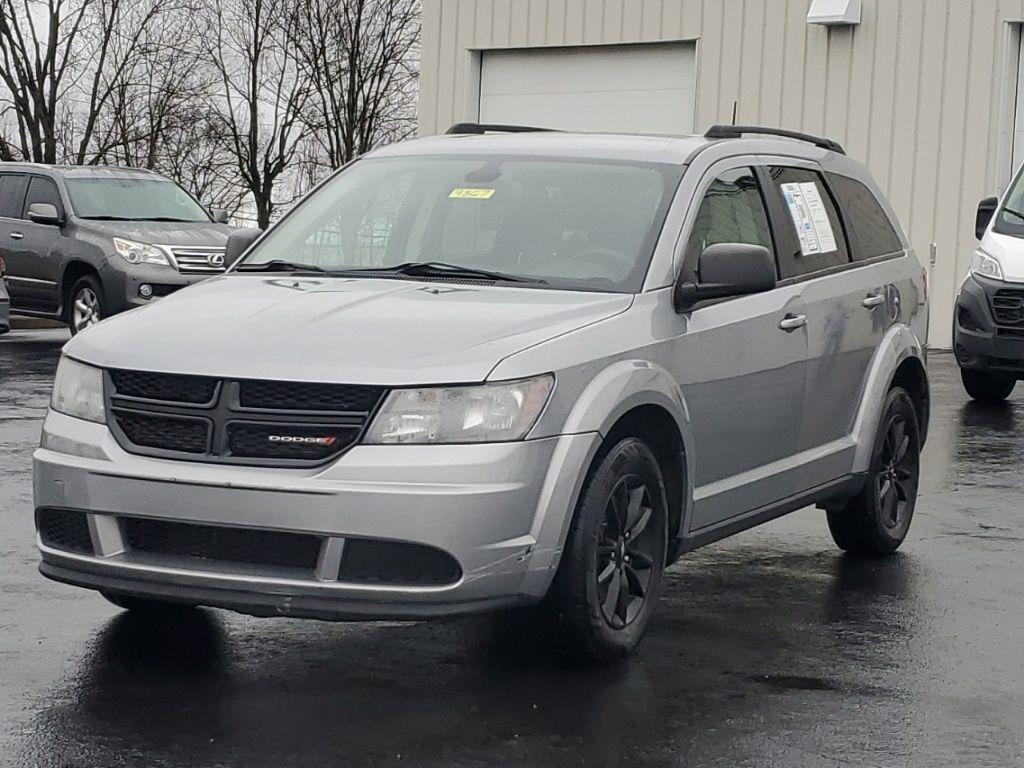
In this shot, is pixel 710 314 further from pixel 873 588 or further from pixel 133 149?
pixel 133 149

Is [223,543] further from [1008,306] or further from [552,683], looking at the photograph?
[1008,306]

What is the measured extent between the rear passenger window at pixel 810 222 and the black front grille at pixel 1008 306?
6.70 metres

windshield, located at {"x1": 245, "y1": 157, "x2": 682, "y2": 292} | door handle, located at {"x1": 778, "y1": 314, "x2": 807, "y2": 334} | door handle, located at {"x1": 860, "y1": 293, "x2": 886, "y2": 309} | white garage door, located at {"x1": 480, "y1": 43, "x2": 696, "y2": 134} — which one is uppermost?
white garage door, located at {"x1": 480, "y1": 43, "x2": 696, "y2": 134}

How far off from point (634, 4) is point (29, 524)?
55.1ft

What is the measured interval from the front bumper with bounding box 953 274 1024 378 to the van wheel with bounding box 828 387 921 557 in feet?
19.9

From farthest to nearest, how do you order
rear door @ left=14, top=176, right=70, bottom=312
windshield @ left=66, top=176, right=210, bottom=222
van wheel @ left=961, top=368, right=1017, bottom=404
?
windshield @ left=66, top=176, right=210, bottom=222, rear door @ left=14, top=176, right=70, bottom=312, van wheel @ left=961, top=368, right=1017, bottom=404

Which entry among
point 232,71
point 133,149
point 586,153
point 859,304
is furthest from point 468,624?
point 232,71

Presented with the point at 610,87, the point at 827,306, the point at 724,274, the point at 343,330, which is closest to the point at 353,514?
the point at 343,330

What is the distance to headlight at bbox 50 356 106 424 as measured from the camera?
5.46 m

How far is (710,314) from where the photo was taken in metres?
6.31

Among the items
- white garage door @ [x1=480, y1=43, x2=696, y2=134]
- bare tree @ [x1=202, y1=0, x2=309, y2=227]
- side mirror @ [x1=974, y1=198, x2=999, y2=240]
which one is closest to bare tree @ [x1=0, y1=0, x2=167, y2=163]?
bare tree @ [x1=202, y1=0, x2=309, y2=227]

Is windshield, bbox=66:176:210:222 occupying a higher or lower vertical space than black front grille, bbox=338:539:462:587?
higher

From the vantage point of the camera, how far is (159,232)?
18.3 metres

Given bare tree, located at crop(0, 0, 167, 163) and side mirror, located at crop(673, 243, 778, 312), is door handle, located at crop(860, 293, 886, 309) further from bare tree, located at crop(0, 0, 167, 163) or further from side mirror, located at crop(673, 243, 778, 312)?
bare tree, located at crop(0, 0, 167, 163)
